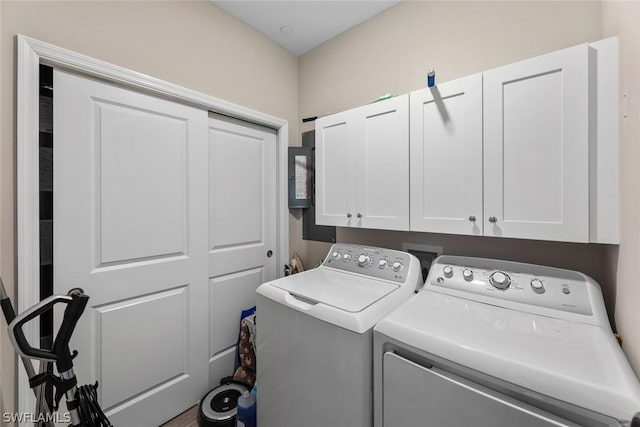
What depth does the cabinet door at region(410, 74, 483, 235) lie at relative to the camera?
118cm

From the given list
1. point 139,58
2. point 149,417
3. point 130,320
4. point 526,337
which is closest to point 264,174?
point 139,58

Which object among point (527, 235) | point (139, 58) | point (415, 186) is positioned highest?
point (139, 58)

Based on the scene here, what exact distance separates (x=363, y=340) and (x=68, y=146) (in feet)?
5.39

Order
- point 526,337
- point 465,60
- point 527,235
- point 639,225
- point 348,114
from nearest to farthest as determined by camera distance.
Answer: point 639,225 < point 526,337 < point 527,235 < point 465,60 < point 348,114

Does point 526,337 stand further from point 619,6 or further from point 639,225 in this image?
point 619,6

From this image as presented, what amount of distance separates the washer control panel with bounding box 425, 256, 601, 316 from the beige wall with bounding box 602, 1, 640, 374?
0.12 metres

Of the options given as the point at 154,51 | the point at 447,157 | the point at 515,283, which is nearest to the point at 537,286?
the point at 515,283

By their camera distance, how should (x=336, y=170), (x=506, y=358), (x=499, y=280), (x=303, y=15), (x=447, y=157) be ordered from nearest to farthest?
1. (x=506, y=358)
2. (x=499, y=280)
3. (x=447, y=157)
4. (x=336, y=170)
5. (x=303, y=15)

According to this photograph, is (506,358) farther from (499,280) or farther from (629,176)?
(629,176)

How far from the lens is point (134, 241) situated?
4.81 feet

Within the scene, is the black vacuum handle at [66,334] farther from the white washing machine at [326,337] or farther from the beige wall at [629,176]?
the beige wall at [629,176]

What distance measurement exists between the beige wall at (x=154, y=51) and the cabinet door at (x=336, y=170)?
0.71 meters

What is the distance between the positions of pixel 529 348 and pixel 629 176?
0.63 meters

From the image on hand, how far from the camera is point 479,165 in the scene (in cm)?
117
